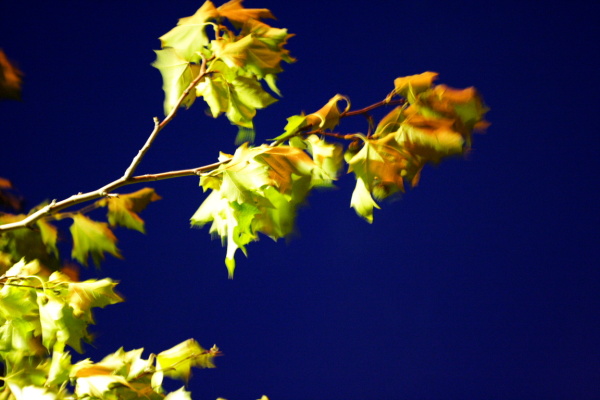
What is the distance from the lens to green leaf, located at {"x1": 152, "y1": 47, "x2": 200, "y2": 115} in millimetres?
479

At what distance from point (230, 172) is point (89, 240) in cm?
24

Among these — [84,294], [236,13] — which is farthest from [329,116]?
[84,294]

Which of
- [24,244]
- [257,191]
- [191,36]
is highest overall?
[191,36]

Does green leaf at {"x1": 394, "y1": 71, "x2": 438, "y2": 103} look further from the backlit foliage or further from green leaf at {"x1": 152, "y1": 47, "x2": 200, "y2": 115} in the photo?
green leaf at {"x1": 152, "y1": 47, "x2": 200, "y2": 115}

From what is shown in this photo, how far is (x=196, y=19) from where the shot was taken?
1.53 ft

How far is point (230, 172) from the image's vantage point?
0.37 m

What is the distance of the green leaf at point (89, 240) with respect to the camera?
1.73 ft

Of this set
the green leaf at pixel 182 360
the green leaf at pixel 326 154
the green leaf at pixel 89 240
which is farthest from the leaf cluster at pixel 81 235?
the green leaf at pixel 326 154

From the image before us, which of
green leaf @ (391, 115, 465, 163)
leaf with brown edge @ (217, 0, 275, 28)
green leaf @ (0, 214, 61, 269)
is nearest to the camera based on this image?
green leaf @ (391, 115, 465, 163)

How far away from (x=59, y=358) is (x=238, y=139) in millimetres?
261

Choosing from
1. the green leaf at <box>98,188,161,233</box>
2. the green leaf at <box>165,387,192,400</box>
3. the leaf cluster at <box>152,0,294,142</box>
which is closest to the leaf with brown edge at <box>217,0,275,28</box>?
the leaf cluster at <box>152,0,294,142</box>

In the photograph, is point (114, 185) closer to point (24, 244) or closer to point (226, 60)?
point (226, 60)

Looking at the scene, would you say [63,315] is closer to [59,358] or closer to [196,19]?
[59,358]

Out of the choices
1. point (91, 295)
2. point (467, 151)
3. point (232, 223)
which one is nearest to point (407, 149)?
point (467, 151)
